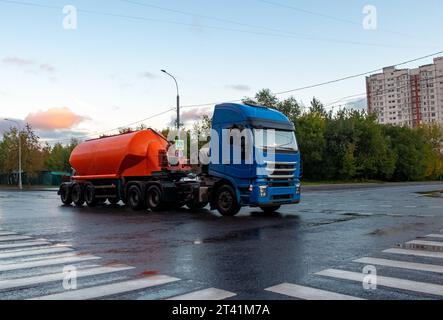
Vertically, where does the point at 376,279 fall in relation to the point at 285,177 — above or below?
below

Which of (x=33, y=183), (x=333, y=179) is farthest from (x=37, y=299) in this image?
(x=33, y=183)

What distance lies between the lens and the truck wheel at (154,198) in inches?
715

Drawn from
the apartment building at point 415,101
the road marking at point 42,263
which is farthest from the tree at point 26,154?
the road marking at point 42,263

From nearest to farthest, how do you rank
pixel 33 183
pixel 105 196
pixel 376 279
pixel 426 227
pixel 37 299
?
1. pixel 37 299
2. pixel 376 279
3. pixel 426 227
4. pixel 105 196
5. pixel 33 183

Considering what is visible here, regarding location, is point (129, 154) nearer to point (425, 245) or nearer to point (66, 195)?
point (66, 195)

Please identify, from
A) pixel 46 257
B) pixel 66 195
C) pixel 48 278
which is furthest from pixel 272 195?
pixel 66 195

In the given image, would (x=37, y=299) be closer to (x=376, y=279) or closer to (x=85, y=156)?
(x=376, y=279)

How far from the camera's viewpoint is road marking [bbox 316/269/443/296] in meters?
5.56

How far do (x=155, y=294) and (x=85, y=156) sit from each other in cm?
1787

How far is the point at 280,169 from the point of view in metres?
15.0

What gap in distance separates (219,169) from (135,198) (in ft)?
18.5

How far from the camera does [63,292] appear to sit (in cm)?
568

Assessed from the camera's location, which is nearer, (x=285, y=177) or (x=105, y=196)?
(x=285, y=177)
